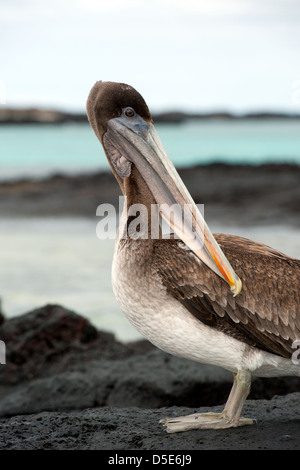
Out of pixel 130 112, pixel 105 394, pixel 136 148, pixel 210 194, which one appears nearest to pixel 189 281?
pixel 136 148

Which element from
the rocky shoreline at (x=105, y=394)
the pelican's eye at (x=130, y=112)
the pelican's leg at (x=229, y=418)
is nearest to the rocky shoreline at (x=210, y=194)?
the rocky shoreline at (x=105, y=394)

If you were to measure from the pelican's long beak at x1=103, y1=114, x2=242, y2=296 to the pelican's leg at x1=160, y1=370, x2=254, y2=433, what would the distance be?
602 mm

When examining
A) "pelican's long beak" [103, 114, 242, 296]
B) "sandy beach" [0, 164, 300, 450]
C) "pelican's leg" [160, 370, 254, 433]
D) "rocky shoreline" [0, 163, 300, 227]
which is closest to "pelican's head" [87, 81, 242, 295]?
"pelican's long beak" [103, 114, 242, 296]

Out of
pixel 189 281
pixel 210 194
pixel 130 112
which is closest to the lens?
pixel 189 281

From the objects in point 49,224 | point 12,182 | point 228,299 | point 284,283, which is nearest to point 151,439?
point 228,299

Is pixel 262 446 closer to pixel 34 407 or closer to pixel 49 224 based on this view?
pixel 34 407

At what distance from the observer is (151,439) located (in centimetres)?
464

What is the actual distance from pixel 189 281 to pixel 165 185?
2.11ft

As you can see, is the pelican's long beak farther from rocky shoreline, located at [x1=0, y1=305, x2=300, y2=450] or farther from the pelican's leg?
rocky shoreline, located at [x1=0, y1=305, x2=300, y2=450]

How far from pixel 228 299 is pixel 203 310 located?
18cm

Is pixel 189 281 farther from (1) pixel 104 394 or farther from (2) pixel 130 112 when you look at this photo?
(1) pixel 104 394

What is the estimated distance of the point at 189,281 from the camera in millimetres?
4547

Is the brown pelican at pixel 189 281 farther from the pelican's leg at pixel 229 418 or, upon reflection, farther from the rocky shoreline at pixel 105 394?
the rocky shoreline at pixel 105 394

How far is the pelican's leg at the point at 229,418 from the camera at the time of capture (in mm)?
4637
